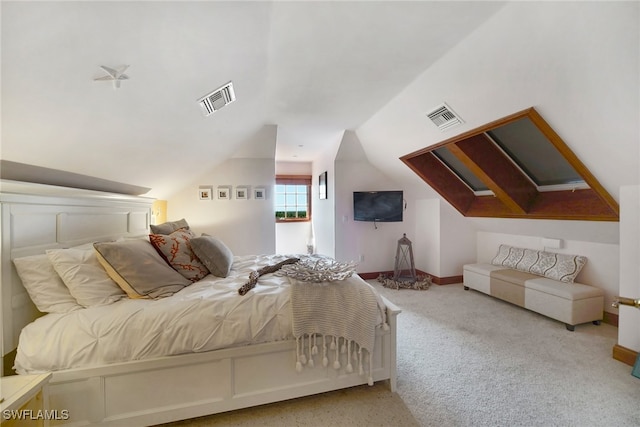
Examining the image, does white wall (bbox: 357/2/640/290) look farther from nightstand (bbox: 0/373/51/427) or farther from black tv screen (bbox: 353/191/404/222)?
A: nightstand (bbox: 0/373/51/427)

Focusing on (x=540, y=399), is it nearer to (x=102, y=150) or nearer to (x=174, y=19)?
(x=174, y=19)

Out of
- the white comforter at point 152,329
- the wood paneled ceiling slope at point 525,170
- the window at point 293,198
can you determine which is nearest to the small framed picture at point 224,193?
the window at point 293,198

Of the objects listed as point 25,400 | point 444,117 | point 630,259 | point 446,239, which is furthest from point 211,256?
point 446,239

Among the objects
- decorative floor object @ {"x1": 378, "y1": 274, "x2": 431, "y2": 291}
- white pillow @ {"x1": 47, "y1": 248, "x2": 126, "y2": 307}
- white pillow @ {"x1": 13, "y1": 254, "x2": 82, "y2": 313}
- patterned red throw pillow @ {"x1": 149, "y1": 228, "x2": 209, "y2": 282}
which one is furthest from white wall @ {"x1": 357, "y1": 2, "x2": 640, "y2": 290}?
white pillow @ {"x1": 13, "y1": 254, "x2": 82, "y2": 313}

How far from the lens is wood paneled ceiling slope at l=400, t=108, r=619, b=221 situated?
219 cm

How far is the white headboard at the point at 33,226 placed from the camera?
1359mm

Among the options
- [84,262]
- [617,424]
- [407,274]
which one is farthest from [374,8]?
[407,274]

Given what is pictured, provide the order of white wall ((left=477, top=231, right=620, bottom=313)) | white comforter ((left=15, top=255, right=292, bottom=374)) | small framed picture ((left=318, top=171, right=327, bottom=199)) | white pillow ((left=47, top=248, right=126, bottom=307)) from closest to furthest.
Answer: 1. white comforter ((left=15, top=255, right=292, bottom=374))
2. white pillow ((left=47, top=248, right=126, bottom=307))
3. white wall ((left=477, top=231, right=620, bottom=313))
4. small framed picture ((left=318, top=171, right=327, bottom=199))

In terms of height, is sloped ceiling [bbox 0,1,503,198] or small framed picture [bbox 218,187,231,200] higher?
sloped ceiling [bbox 0,1,503,198]

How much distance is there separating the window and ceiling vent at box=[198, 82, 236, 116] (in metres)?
3.49

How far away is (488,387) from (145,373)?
2227mm

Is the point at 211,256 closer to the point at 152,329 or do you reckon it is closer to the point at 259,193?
the point at 152,329

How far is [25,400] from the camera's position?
1054 millimetres

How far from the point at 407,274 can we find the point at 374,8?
4179mm
